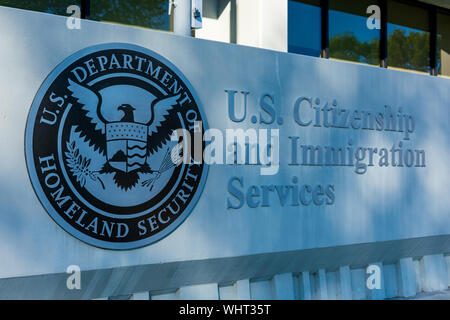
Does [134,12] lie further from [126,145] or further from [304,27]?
[126,145]

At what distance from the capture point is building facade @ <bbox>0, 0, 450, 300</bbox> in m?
3.01

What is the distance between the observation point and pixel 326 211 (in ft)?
14.1

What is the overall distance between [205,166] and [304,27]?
12.6ft

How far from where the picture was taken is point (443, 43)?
8602mm

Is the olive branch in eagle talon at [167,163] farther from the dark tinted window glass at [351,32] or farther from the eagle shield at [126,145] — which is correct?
the dark tinted window glass at [351,32]

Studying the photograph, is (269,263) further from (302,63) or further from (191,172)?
(302,63)

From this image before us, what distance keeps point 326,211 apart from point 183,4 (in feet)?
7.47

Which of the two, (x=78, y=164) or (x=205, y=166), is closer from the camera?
(x=78, y=164)

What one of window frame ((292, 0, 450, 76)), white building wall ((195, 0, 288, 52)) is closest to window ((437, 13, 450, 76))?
window frame ((292, 0, 450, 76))

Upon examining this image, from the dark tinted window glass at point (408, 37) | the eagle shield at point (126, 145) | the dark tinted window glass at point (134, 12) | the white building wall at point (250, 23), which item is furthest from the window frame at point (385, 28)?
the eagle shield at point (126, 145)

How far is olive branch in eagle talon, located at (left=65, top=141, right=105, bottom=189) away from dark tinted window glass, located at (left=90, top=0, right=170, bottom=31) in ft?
8.68

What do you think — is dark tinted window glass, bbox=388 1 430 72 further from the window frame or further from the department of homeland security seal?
the department of homeland security seal

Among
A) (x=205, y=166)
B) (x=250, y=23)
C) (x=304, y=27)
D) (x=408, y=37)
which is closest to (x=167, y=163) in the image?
(x=205, y=166)

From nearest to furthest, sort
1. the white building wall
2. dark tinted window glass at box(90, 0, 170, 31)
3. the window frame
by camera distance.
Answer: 1. dark tinted window glass at box(90, 0, 170, 31)
2. the white building wall
3. the window frame
